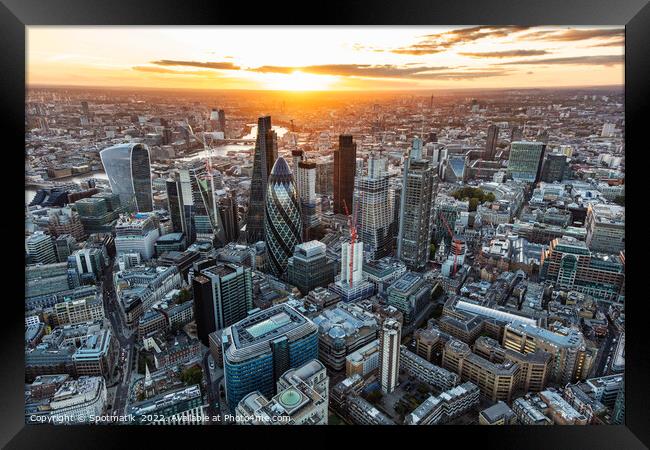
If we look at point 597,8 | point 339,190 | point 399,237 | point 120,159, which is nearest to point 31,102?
point 597,8

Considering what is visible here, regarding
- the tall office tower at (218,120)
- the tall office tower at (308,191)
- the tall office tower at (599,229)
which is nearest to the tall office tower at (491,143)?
the tall office tower at (599,229)

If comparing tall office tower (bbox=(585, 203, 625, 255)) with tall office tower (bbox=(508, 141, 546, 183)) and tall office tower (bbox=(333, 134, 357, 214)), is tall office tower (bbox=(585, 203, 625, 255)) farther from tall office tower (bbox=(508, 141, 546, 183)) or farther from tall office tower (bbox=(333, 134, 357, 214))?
tall office tower (bbox=(333, 134, 357, 214))

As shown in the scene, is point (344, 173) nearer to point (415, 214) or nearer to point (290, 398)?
point (415, 214)

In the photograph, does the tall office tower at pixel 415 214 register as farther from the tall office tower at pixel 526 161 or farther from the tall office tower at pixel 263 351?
the tall office tower at pixel 263 351

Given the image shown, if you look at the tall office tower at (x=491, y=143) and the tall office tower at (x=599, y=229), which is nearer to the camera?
the tall office tower at (x=599, y=229)

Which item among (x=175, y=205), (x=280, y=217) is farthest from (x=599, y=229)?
(x=175, y=205)

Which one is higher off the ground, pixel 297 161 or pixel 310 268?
pixel 297 161
